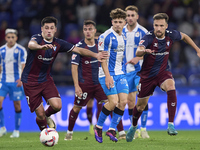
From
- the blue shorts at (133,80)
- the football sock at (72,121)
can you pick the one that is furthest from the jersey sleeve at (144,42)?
the football sock at (72,121)

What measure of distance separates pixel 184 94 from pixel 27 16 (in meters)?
6.84

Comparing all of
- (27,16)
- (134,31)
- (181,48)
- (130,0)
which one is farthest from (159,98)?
(27,16)

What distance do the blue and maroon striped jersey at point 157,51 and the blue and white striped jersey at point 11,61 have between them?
3.82 metres

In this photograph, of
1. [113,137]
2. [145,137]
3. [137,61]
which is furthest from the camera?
[145,137]

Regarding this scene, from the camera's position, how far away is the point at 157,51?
788 cm

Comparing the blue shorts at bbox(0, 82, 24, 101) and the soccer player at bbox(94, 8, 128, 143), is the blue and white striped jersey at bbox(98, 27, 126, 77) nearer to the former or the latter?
the soccer player at bbox(94, 8, 128, 143)

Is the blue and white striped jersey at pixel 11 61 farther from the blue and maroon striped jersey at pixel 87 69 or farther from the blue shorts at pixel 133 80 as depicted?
the blue shorts at pixel 133 80

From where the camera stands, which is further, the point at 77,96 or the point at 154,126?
the point at 154,126

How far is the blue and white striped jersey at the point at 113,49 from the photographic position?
25.3 ft

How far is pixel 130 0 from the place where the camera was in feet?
54.5

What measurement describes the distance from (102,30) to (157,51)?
7.35 meters

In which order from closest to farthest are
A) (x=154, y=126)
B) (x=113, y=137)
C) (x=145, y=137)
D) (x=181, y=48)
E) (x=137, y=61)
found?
(x=113, y=137), (x=137, y=61), (x=145, y=137), (x=154, y=126), (x=181, y=48)

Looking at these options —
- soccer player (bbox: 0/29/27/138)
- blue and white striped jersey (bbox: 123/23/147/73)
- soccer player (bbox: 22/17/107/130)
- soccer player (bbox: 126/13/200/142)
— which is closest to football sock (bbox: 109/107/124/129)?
soccer player (bbox: 126/13/200/142)

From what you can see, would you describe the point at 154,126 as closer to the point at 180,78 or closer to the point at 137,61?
the point at 180,78
